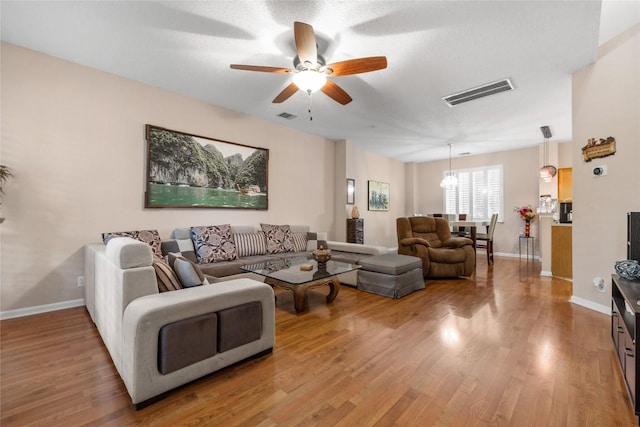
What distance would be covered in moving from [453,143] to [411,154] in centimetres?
129

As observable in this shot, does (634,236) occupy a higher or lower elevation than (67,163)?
lower

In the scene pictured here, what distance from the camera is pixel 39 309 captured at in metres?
2.84

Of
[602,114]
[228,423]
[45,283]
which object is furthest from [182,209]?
[602,114]

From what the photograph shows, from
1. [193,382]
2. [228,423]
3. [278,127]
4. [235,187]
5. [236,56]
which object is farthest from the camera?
[278,127]

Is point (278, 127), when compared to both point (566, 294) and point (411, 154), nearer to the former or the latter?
point (411, 154)

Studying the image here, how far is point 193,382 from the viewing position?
66.9 inches

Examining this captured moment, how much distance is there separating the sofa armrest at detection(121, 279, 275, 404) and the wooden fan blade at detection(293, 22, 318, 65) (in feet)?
6.44

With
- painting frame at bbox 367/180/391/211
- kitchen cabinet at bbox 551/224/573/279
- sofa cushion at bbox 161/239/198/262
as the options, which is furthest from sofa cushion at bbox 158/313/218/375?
painting frame at bbox 367/180/391/211

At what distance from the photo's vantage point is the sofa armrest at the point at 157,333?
57.1 inches

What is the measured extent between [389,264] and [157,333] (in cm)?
270

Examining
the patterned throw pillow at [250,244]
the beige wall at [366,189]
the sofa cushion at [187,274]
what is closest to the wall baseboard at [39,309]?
the patterned throw pillow at [250,244]

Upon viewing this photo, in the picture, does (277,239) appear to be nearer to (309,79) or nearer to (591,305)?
(309,79)

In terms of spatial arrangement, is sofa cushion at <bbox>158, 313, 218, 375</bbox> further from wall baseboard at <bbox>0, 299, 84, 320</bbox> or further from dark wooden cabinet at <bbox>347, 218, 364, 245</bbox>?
dark wooden cabinet at <bbox>347, 218, 364, 245</bbox>

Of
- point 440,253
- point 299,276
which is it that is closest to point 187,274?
point 299,276
